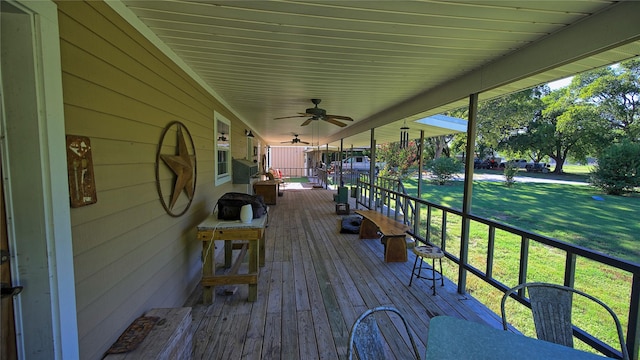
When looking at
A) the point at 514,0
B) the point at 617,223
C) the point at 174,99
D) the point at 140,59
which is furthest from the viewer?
the point at 617,223

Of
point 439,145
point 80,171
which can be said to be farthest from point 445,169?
point 80,171

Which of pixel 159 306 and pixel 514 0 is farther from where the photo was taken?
pixel 159 306

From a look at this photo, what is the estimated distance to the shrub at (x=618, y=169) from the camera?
8.95m

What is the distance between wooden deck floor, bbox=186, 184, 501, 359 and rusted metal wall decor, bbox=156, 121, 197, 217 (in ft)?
3.86

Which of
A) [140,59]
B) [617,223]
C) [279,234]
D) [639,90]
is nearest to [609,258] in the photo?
[140,59]

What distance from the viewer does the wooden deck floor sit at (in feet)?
7.16

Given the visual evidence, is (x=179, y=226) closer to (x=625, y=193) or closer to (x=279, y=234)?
(x=279, y=234)

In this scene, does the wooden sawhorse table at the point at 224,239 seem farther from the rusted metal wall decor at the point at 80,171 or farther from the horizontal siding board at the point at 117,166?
the rusted metal wall decor at the point at 80,171

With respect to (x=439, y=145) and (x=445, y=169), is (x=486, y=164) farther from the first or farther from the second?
(x=445, y=169)

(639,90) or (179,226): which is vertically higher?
(639,90)

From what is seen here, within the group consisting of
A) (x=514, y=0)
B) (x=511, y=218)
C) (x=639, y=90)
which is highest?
(x=639, y=90)

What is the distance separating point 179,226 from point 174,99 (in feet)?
4.18

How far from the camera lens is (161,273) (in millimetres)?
2332

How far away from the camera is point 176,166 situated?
2488 millimetres
